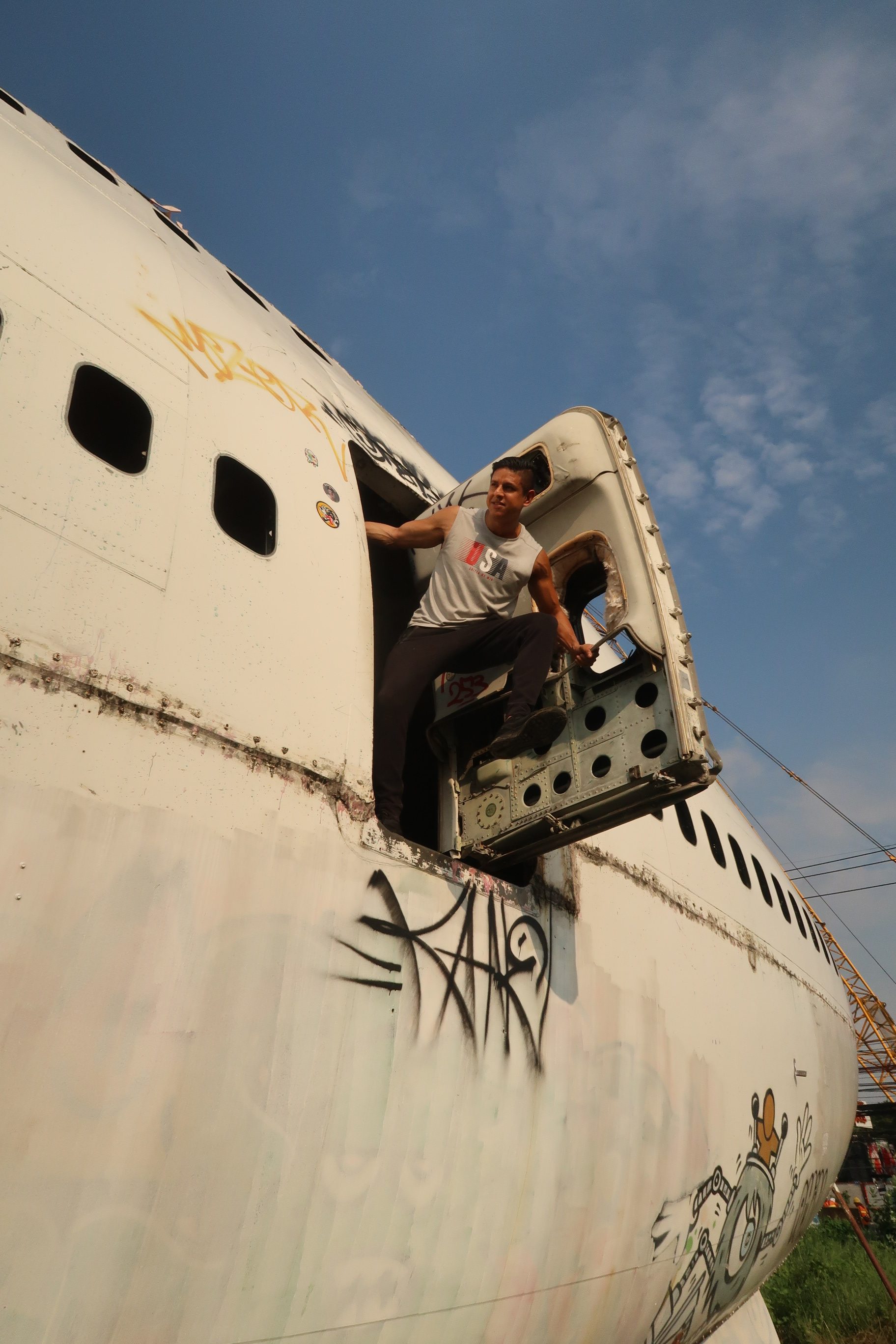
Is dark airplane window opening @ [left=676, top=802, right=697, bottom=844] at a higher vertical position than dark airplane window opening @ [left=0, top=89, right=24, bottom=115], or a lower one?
lower

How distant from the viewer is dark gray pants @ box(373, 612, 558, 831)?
12.7 feet

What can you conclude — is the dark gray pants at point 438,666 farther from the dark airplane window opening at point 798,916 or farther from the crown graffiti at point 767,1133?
the dark airplane window opening at point 798,916

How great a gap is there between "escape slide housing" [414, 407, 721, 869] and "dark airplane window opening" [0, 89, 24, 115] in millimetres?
3015

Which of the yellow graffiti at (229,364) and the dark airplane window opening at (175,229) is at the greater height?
the dark airplane window opening at (175,229)

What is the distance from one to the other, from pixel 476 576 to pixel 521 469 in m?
0.65

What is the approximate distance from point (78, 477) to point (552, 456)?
2668mm

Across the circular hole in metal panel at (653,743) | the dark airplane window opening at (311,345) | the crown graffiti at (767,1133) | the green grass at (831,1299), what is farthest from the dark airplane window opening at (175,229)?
the green grass at (831,1299)

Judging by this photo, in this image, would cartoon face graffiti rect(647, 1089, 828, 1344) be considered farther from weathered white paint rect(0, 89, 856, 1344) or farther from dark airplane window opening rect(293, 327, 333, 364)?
dark airplane window opening rect(293, 327, 333, 364)

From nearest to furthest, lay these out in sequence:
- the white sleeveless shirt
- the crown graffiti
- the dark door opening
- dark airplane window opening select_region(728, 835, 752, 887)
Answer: the white sleeveless shirt < the dark door opening < the crown graffiti < dark airplane window opening select_region(728, 835, 752, 887)

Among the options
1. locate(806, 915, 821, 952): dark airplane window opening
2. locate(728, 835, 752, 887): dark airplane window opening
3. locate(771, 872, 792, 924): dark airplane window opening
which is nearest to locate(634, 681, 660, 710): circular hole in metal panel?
locate(728, 835, 752, 887): dark airplane window opening

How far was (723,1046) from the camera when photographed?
5.66 metres

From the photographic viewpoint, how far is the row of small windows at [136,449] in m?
3.07

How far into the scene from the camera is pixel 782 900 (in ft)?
31.3

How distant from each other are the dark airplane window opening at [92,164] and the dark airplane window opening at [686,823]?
552 centimetres
